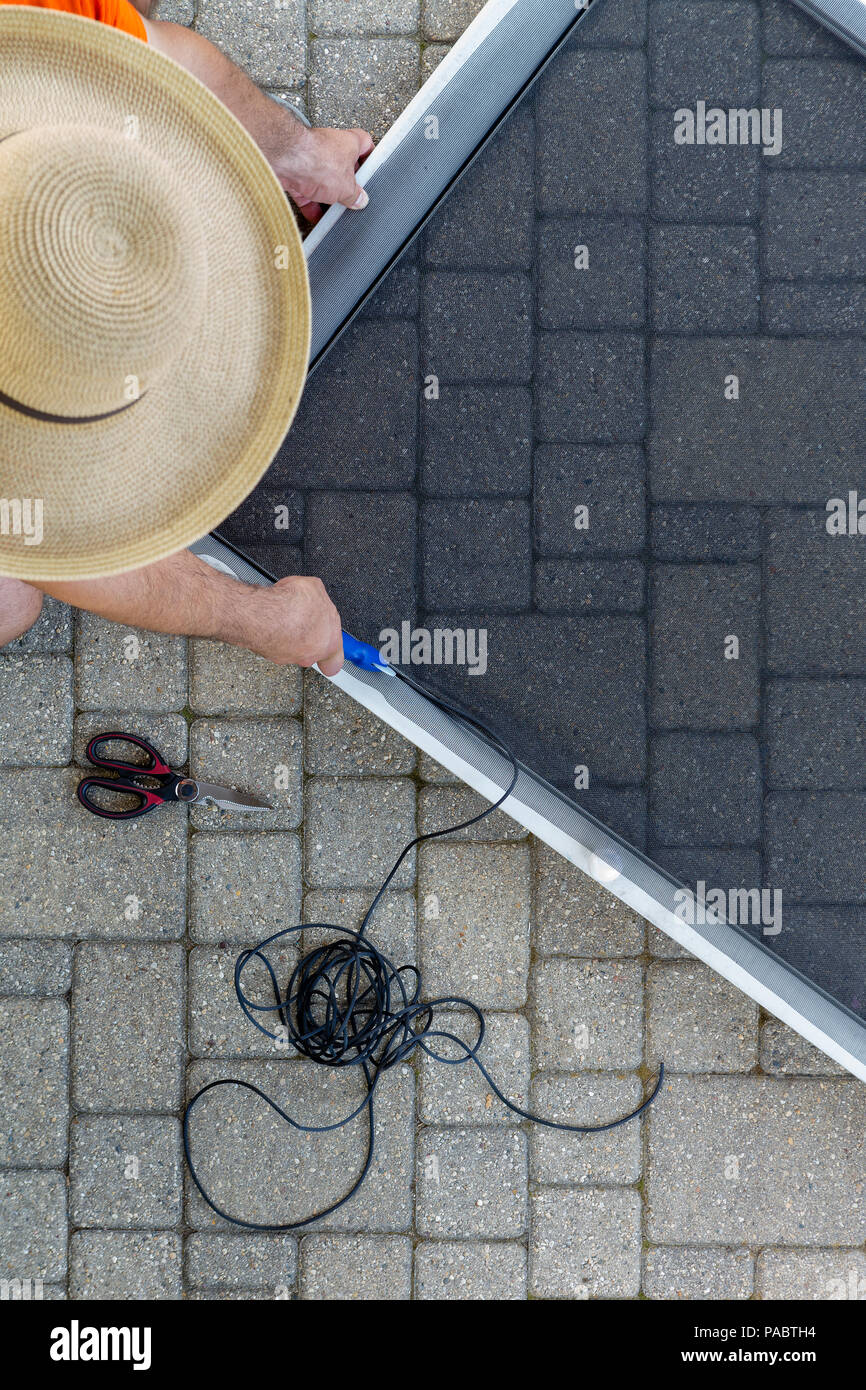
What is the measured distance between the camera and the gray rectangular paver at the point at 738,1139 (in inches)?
101

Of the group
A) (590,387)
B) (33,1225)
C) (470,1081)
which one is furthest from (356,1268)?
(590,387)

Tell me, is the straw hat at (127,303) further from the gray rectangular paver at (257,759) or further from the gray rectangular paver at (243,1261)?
the gray rectangular paver at (243,1261)

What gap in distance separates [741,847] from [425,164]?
173 centimetres

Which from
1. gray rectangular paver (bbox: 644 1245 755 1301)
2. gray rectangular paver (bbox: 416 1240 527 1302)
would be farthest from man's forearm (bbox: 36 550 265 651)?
gray rectangular paver (bbox: 644 1245 755 1301)

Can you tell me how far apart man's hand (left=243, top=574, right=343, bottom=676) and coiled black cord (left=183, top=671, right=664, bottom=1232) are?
595 millimetres

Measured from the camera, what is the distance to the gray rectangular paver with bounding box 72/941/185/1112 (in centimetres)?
253

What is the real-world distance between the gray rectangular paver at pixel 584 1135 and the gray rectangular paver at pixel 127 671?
4.59 ft

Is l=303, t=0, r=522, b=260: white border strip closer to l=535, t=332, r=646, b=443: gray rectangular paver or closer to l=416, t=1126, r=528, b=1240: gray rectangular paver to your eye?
l=535, t=332, r=646, b=443: gray rectangular paver

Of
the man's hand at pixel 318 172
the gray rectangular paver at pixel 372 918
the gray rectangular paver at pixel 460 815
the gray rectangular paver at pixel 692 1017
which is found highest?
the man's hand at pixel 318 172

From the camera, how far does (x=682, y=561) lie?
225 cm

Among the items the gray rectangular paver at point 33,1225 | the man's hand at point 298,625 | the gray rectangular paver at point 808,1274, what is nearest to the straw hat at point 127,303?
the man's hand at point 298,625

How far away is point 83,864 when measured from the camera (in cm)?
253

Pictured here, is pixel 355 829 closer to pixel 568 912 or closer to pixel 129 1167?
pixel 568 912
